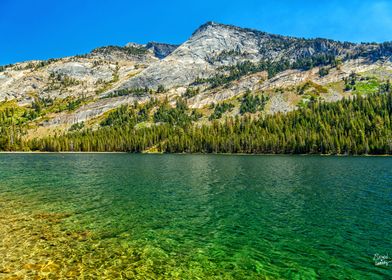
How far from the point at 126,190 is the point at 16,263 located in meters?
39.5

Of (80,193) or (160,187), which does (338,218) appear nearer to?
(160,187)

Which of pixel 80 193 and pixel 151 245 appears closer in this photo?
pixel 151 245

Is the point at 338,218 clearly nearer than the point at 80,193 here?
Yes

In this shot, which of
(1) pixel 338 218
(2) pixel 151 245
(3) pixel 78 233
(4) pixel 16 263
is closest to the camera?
(4) pixel 16 263

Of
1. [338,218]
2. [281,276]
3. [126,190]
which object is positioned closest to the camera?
[281,276]

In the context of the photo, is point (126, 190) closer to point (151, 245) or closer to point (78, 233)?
point (78, 233)

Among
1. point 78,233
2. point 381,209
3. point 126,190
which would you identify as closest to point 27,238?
point 78,233

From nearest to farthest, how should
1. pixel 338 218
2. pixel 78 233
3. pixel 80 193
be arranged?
pixel 78 233
pixel 338 218
pixel 80 193

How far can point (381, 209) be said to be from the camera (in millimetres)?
46188

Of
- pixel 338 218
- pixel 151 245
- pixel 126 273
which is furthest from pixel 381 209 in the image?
pixel 126 273

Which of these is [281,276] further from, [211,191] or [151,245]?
[211,191]

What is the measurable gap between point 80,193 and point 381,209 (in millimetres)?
52304

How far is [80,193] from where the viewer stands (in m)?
59.9

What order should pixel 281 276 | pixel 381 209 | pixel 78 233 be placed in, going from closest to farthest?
pixel 281 276
pixel 78 233
pixel 381 209
